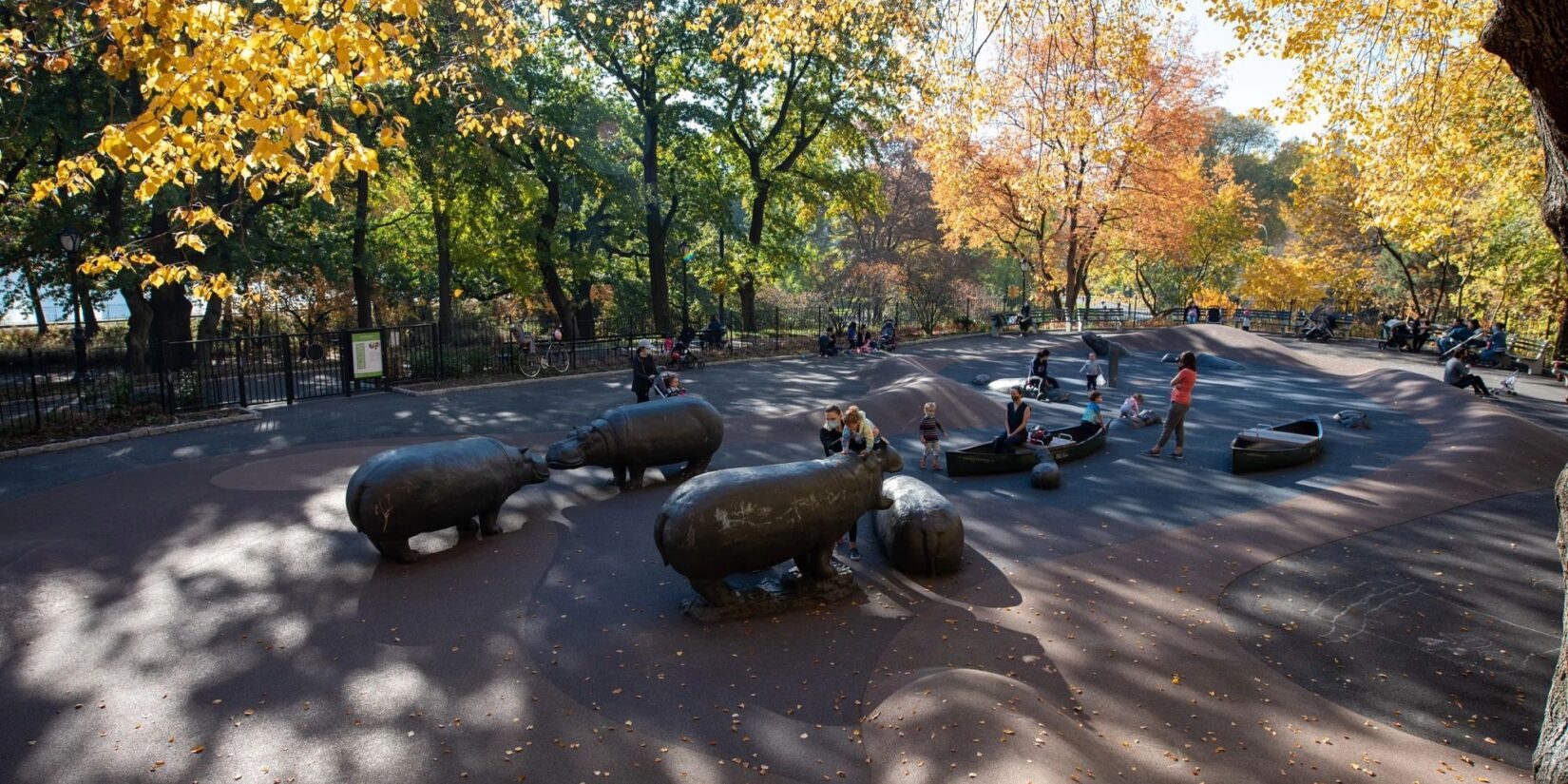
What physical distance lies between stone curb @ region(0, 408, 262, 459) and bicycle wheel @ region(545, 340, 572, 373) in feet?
28.1

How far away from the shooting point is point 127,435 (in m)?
15.5

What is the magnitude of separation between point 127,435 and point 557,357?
38.4 ft

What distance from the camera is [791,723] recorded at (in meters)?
6.23

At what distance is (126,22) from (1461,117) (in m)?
22.8

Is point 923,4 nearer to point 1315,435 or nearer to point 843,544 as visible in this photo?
point 843,544

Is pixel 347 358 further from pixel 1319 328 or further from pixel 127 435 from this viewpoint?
pixel 1319 328

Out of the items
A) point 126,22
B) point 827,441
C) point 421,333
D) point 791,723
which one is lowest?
point 791,723

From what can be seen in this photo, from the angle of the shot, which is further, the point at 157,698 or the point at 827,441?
the point at 827,441

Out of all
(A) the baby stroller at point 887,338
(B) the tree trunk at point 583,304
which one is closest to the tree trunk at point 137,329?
(B) the tree trunk at point 583,304

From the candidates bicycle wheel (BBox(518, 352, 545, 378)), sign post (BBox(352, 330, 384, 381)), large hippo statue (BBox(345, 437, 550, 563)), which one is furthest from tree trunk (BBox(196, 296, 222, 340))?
large hippo statue (BBox(345, 437, 550, 563))

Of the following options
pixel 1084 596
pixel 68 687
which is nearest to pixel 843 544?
pixel 1084 596

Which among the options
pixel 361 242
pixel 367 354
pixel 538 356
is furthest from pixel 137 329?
pixel 538 356

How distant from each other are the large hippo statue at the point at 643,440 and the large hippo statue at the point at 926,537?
13.6 feet

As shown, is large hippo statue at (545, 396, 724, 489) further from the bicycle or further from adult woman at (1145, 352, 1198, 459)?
the bicycle
